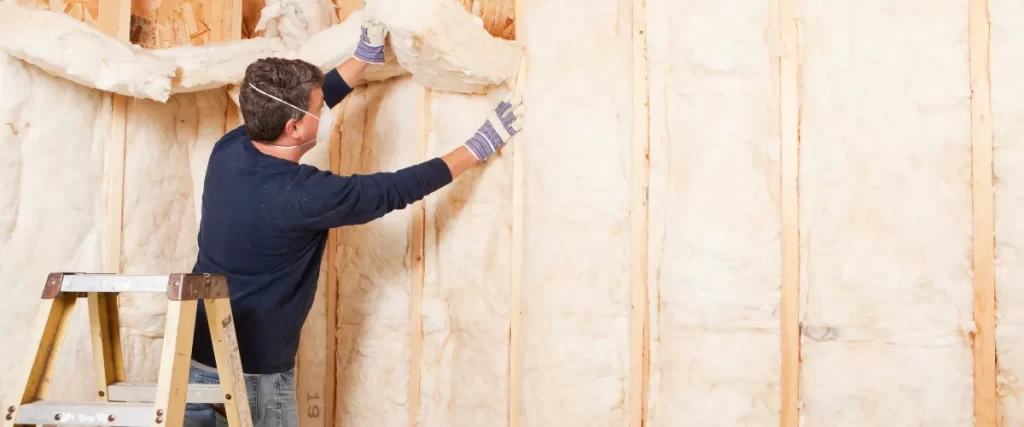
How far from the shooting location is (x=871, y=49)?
207 centimetres

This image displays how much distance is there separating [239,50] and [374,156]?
25.2 inches

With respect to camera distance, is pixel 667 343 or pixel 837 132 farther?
pixel 667 343

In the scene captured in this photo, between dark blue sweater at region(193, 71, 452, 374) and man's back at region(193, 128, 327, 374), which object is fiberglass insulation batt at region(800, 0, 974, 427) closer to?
dark blue sweater at region(193, 71, 452, 374)

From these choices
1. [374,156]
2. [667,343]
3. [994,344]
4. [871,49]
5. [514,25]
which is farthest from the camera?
[374,156]

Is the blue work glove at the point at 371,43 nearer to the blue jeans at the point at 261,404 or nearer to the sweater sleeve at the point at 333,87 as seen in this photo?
the sweater sleeve at the point at 333,87

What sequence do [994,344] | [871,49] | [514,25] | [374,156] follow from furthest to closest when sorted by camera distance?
[374,156]
[514,25]
[871,49]
[994,344]

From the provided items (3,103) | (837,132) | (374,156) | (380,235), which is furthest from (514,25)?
(3,103)

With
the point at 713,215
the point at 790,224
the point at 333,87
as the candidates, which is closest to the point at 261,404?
the point at 333,87

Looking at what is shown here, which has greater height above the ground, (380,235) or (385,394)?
(380,235)

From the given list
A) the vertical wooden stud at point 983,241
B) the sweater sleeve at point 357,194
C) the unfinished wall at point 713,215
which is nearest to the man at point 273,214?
the sweater sleeve at point 357,194

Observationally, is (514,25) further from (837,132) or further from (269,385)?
(269,385)

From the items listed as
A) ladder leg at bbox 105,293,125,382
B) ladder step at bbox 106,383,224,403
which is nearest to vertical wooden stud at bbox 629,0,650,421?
ladder step at bbox 106,383,224,403

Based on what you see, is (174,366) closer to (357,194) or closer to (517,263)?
(357,194)

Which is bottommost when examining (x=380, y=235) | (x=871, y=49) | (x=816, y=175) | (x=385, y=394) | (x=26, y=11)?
(x=385, y=394)
